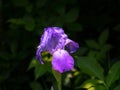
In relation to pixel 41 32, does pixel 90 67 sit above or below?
below

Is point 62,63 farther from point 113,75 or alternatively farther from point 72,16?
point 72,16

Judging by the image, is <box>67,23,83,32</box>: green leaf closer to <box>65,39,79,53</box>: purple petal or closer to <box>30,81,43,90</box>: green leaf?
<box>30,81,43,90</box>: green leaf

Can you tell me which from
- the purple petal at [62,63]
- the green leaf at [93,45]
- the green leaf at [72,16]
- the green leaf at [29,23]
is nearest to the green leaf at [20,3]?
the green leaf at [29,23]

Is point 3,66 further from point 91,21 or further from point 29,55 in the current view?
point 91,21

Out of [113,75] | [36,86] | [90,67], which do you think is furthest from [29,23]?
[113,75]

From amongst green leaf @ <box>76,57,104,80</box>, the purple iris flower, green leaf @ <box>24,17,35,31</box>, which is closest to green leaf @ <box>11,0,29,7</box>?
green leaf @ <box>24,17,35,31</box>

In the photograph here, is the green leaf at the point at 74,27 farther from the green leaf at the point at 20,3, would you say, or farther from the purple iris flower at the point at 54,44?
the purple iris flower at the point at 54,44
